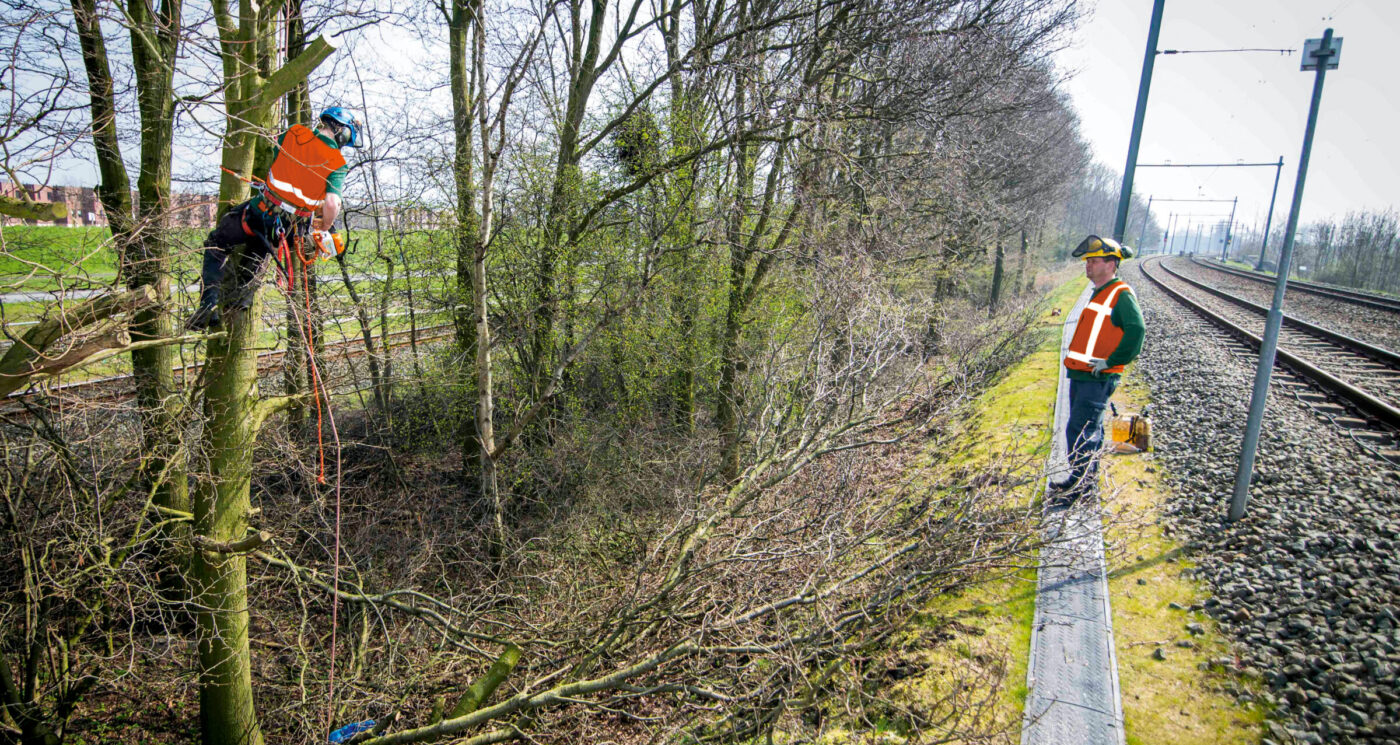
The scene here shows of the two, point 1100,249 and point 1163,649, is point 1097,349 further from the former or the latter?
point 1163,649

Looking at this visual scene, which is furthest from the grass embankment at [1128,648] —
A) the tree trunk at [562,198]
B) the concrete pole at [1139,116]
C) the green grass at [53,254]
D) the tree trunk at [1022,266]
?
the tree trunk at [1022,266]

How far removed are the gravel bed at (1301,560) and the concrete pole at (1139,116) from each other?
2.64 meters

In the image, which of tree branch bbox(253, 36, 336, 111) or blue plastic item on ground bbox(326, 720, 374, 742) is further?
blue plastic item on ground bbox(326, 720, 374, 742)

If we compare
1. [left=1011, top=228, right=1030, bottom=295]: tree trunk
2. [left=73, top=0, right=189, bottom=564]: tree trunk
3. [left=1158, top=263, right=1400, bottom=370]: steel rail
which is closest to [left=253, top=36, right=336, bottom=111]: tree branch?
[left=73, top=0, right=189, bottom=564]: tree trunk

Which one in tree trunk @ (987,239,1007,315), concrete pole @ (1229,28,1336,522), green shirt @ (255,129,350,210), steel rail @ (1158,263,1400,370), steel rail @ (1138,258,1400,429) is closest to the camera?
green shirt @ (255,129,350,210)

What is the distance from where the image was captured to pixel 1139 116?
28.9 ft

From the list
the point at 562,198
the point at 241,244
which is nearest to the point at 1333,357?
the point at 562,198

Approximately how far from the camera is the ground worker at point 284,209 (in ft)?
13.0

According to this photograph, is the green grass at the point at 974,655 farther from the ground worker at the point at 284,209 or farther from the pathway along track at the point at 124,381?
the pathway along track at the point at 124,381

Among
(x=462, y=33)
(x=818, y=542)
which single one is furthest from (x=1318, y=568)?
(x=462, y=33)

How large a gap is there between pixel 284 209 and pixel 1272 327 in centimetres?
705

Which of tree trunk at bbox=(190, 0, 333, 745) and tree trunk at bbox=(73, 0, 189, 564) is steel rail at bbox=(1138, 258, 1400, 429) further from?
tree trunk at bbox=(73, 0, 189, 564)

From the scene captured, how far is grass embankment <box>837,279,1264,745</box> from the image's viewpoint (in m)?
3.56

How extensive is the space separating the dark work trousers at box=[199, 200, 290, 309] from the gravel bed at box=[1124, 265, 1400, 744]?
6.15 metres
